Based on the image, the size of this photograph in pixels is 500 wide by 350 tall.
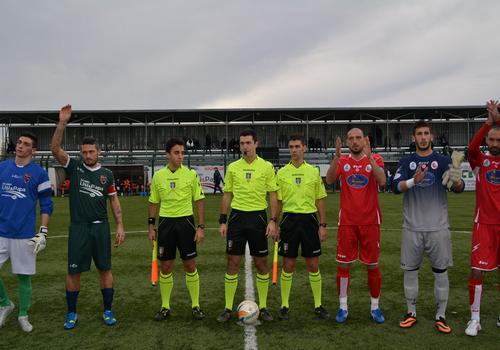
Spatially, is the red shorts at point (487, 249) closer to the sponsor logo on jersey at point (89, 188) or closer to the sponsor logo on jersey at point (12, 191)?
the sponsor logo on jersey at point (89, 188)

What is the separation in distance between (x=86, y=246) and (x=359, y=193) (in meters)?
3.74

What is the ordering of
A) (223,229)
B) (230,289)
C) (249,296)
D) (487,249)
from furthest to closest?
(249,296)
(230,289)
(223,229)
(487,249)

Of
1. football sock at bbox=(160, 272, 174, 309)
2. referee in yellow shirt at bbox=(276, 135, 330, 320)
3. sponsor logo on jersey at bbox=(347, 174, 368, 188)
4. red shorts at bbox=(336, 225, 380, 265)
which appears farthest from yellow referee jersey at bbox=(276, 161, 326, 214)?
football sock at bbox=(160, 272, 174, 309)

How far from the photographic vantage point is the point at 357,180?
5184 mm

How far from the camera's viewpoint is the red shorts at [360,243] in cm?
508

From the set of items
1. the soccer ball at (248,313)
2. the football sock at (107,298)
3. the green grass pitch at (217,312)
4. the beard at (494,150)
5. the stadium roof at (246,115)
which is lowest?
the green grass pitch at (217,312)

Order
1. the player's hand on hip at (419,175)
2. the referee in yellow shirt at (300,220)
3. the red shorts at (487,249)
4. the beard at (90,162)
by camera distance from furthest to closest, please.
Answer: the referee in yellow shirt at (300,220) < the beard at (90,162) < the red shorts at (487,249) < the player's hand on hip at (419,175)

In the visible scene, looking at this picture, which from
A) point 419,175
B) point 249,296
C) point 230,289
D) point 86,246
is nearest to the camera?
point 419,175

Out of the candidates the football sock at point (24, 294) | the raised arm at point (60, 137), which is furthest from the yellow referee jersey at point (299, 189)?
the football sock at point (24, 294)

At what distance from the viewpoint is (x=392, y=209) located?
18.5 meters

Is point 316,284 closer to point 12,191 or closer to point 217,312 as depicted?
point 217,312

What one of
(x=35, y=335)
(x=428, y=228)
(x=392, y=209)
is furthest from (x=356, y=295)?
(x=392, y=209)

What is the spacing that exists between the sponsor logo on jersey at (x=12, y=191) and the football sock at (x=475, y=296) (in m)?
6.01

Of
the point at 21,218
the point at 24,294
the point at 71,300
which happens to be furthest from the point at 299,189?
the point at 24,294
